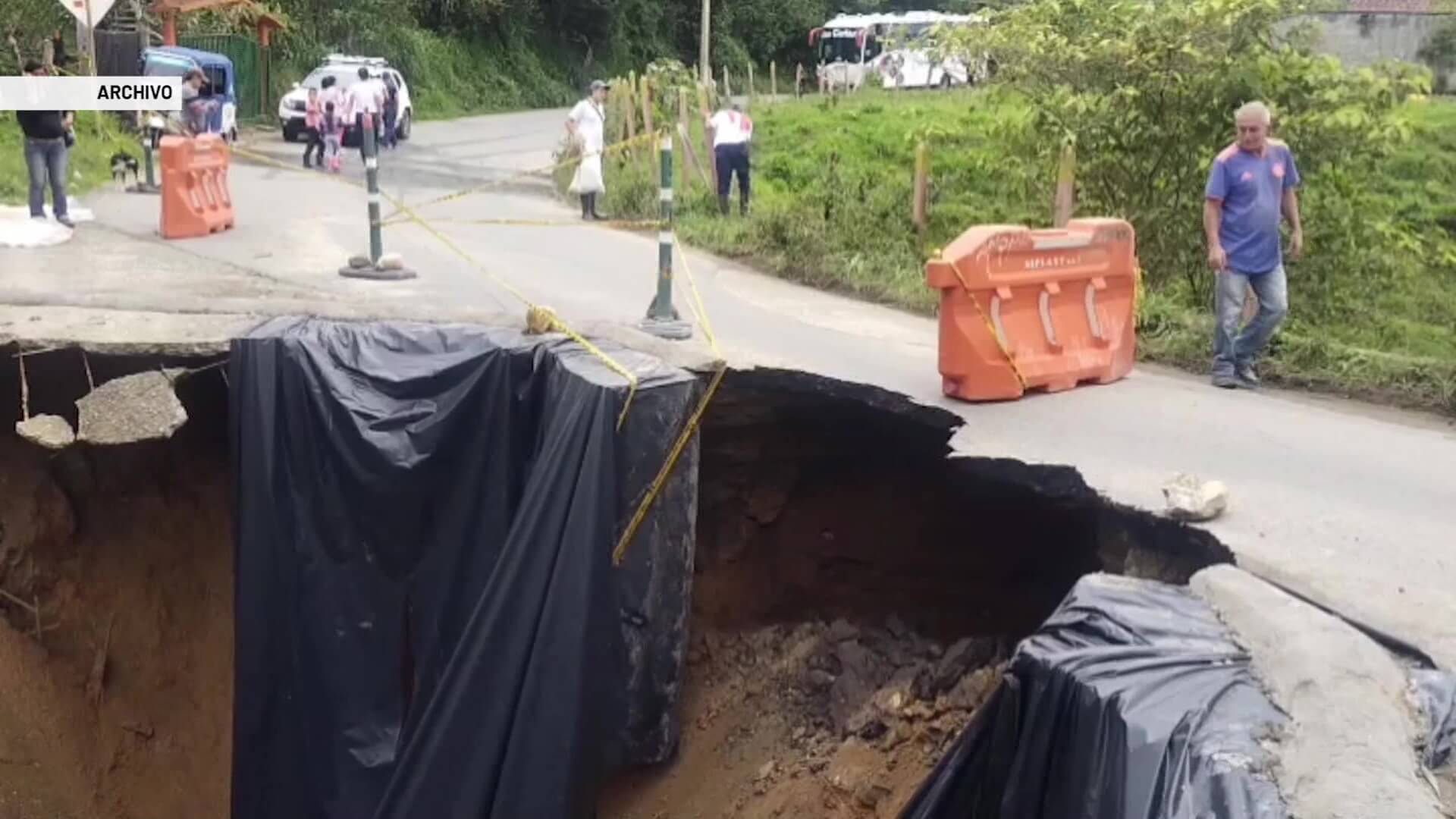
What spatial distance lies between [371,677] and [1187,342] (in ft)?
18.1

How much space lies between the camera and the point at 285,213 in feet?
46.6

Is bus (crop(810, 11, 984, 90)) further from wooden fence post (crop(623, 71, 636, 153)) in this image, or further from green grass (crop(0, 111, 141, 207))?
green grass (crop(0, 111, 141, 207))

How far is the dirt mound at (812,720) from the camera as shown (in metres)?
6.36

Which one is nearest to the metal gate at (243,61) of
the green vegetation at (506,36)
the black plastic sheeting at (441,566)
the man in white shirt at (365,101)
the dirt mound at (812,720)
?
the green vegetation at (506,36)

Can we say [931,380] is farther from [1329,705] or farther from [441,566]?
[1329,705]

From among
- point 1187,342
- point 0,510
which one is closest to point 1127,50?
point 1187,342

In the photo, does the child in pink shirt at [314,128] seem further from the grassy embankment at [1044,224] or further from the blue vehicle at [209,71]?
the grassy embankment at [1044,224]

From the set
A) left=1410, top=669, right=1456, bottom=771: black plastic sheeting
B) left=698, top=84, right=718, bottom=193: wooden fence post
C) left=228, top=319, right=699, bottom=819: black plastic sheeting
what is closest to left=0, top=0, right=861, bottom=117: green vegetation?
left=698, top=84, right=718, bottom=193: wooden fence post

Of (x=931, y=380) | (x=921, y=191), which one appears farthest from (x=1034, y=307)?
(x=921, y=191)

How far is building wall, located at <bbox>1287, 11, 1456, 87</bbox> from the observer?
33844 mm

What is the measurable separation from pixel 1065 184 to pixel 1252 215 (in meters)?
3.36

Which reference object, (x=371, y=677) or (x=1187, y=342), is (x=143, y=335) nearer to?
(x=371, y=677)

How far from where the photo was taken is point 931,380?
7488mm

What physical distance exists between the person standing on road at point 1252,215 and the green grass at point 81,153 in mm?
10747
